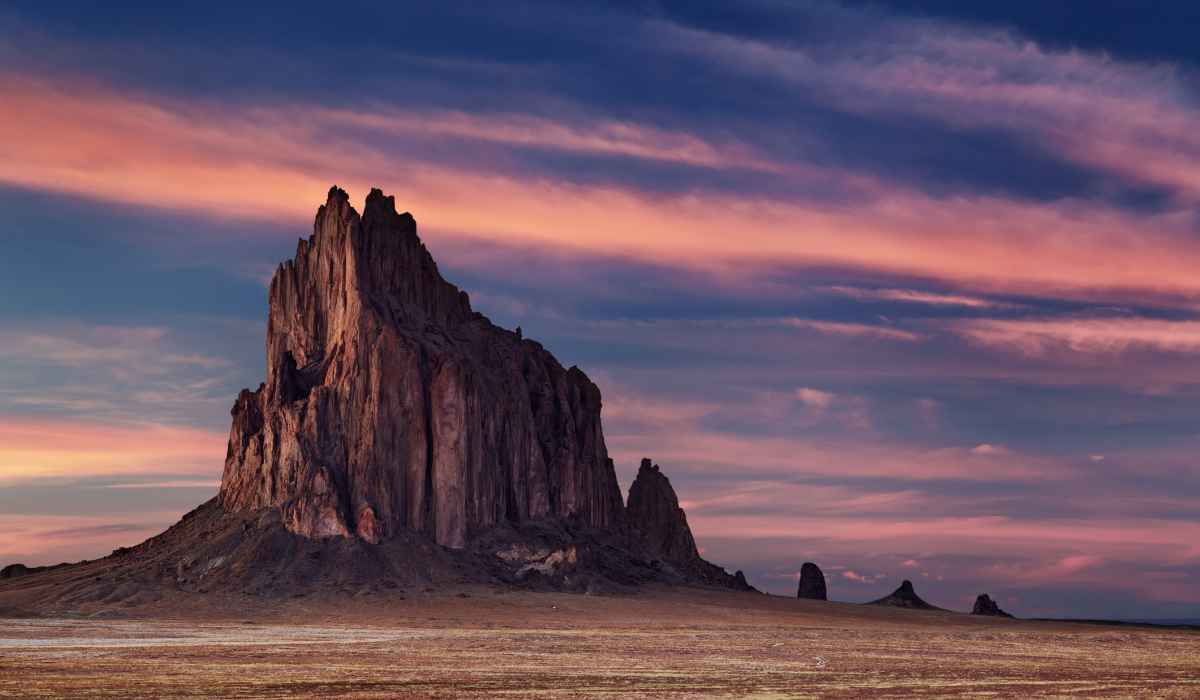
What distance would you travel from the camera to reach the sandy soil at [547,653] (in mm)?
54562

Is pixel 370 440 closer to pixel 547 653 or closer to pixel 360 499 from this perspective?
pixel 360 499

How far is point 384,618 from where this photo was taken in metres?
144

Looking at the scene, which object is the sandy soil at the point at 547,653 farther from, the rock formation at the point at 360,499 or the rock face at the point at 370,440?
the rock face at the point at 370,440

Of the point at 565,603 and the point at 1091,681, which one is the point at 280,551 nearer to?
the point at 565,603

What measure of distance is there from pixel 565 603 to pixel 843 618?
34.0m

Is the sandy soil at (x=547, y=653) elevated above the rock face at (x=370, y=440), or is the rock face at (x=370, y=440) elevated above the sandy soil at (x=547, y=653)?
the rock face at (x=370, y=440)

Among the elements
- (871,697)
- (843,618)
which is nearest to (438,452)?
(843,618)

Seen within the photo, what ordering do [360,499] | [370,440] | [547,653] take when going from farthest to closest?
[370,440]
[360,499]
[547,653]

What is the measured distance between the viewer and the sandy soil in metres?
54.6

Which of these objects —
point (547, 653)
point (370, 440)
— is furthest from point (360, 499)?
point (547, 653)

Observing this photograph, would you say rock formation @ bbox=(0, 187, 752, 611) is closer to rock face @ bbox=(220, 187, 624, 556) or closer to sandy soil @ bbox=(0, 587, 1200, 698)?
rock face @ bbox=(220, 187, 624, 556)

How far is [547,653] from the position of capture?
81.8 m

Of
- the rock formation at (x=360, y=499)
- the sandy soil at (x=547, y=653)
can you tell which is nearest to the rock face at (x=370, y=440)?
the rock formation at (x=360, y=499)

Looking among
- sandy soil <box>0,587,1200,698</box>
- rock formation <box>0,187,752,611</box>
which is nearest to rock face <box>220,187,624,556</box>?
rock formation <box>0,187,752,611</box>
